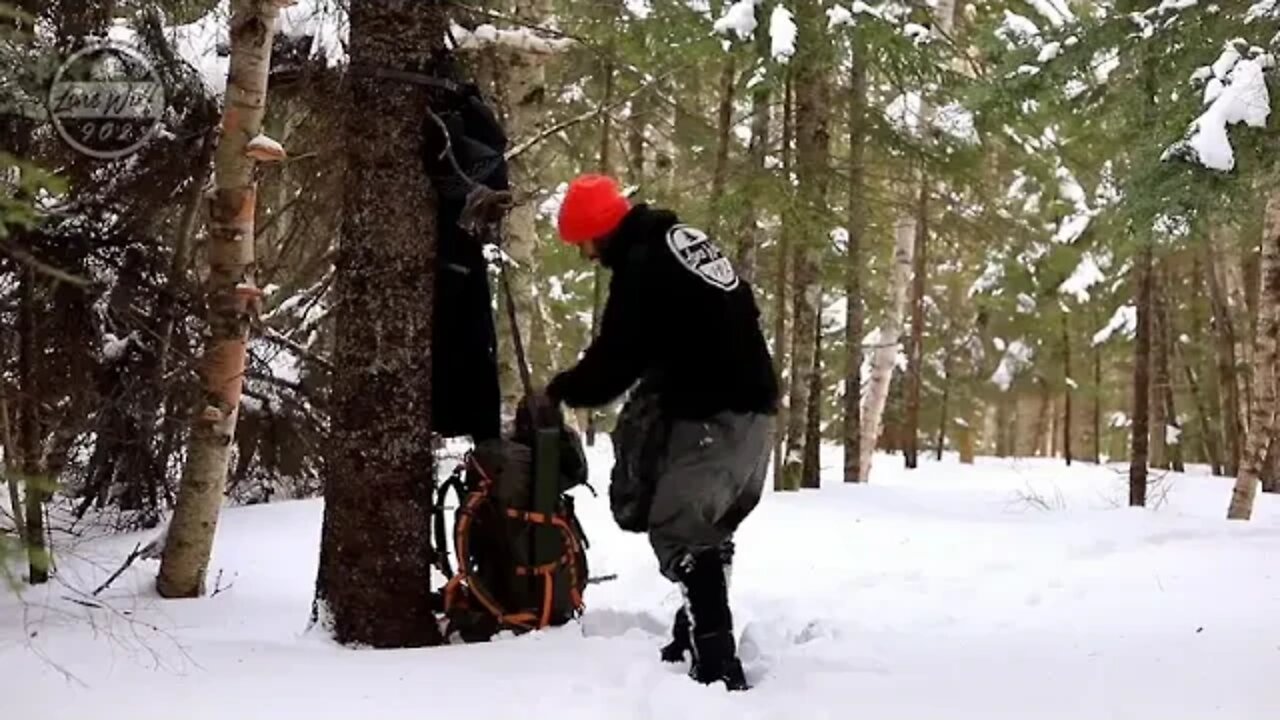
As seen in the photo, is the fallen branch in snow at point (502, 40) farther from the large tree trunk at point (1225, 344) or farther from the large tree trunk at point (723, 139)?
the large tree trunk at point (1225, 344)

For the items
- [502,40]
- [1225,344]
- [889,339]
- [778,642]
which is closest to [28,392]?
[778,642]

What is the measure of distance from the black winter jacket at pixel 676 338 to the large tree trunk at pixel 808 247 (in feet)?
20.6

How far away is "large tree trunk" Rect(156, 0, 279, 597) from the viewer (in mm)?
4496

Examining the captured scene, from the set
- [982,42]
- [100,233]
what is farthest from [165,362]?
[982,42]

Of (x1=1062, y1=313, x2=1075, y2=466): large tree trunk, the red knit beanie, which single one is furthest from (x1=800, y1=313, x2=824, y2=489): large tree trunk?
(x1=1062, y1=313, x2=1075, y2=466): large tree trunk

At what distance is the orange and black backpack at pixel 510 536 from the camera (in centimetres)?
407

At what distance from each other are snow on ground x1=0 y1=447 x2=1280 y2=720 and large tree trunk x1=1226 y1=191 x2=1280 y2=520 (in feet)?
5.91

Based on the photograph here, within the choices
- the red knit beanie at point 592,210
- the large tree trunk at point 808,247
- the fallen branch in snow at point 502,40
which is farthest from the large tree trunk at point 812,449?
the red knit beanie at point 592,210

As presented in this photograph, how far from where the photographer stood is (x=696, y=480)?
12.2ft

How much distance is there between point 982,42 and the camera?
274 inches

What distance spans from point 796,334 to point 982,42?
477 cm

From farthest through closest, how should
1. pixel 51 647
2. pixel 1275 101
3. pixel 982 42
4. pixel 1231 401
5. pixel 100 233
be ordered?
pixel 1231 401 → pixel 982 42 → pixel 100 233 → pixel 1275 101 → pixel 51 647

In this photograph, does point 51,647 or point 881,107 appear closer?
point 51,647

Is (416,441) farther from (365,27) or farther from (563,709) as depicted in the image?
(365,27)
